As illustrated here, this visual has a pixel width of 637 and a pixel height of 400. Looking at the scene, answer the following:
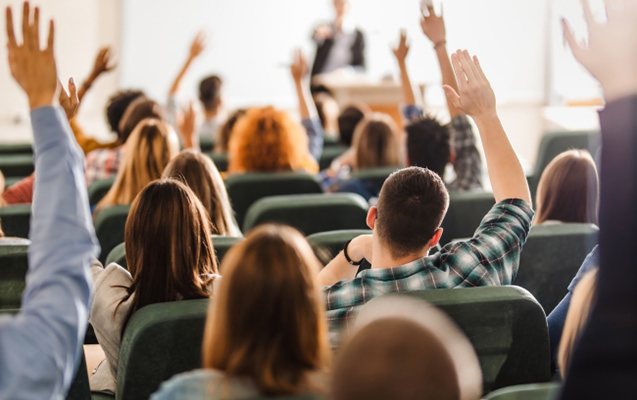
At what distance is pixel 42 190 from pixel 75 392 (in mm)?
767

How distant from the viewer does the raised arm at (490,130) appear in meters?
1.97

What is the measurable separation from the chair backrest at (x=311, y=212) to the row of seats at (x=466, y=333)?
1.32 m

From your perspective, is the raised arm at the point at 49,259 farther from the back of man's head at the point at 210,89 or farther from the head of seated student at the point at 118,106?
the back of man's head at the point at 210,89

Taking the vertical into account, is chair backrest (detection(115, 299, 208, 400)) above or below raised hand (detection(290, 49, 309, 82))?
below

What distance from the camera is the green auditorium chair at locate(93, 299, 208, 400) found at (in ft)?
5.29

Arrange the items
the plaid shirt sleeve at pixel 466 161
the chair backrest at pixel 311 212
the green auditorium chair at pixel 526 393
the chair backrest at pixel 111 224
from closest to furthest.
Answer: the green auditorium chair at pixel 526 393, the chair backrest at pixel 111 224, the chair backrest at pixel 311 212, the plaid shirt sleeve at pixel 466 161

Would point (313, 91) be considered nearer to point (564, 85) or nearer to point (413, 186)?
point (564, 85)

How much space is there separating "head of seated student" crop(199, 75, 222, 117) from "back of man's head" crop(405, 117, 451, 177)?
9.49 ft

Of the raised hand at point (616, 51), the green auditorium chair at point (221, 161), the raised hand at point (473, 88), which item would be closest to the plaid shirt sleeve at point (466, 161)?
the raised hand at point (473, 88)

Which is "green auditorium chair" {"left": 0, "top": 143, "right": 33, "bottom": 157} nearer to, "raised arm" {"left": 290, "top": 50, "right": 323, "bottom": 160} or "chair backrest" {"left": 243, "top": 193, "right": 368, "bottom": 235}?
"raised arm" {"left": 290, "top": 50, "right": 323, "bottom": 160}

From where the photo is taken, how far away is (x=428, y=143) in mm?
3475

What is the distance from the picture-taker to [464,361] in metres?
1.29

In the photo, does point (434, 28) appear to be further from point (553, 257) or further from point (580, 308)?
point (580, 308)

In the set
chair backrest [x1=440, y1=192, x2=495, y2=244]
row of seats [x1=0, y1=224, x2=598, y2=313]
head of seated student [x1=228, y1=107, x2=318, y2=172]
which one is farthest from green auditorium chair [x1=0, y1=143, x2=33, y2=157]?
chair backrest [x1=440, y1=192, x2=495, y2=244]
